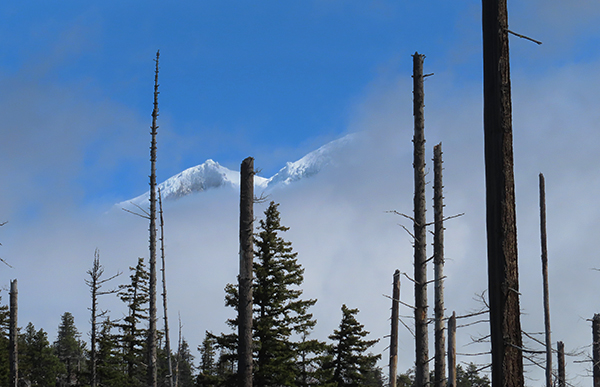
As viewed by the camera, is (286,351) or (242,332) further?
(286,351)

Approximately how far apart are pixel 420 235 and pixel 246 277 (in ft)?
14.8

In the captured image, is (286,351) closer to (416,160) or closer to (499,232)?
(416,160)

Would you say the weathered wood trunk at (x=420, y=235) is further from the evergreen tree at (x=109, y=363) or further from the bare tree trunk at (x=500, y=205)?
the evergreen tree at (x=109, y=363)

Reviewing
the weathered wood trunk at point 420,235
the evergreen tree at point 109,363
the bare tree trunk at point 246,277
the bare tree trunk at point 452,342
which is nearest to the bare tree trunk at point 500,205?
the weathered wood trunk at point 420,235

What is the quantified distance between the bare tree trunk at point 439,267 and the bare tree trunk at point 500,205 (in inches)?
296

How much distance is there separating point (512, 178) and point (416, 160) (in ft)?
18.2

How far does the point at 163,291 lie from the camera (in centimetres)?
2497

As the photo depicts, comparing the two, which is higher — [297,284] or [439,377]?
[297,284]

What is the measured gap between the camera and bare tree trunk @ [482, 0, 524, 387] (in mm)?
6848

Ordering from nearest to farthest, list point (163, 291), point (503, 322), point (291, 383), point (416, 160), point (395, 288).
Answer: point (503, 322) < point (416, 160) < point (395, 288) < point (291, 383) < point (163, 291)

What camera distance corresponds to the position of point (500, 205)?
23.3 feet

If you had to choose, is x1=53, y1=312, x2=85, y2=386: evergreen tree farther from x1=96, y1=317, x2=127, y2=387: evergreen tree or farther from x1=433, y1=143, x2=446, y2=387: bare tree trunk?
x1=433, y1=143, x2=446, y2=387: bare tree trunk

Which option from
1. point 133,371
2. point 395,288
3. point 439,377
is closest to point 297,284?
point 395,288

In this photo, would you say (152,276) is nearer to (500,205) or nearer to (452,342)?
(452,342)
